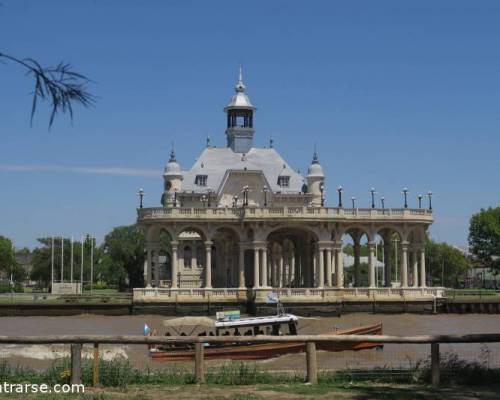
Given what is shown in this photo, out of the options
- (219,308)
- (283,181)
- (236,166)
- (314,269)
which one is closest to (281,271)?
(283,181)

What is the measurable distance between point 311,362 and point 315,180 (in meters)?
78.6

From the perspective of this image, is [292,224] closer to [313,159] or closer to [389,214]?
[389,214]

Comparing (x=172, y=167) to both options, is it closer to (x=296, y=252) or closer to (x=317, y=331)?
(x=296, y=252)

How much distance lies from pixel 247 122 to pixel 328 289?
33990mm

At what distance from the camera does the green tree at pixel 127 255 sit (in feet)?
401

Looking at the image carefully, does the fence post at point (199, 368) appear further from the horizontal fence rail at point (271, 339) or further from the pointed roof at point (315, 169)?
the pointed roof at point (315, 169)

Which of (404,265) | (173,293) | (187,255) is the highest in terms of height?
(187,255)

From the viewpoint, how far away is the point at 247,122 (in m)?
106

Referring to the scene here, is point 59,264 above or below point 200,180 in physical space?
below

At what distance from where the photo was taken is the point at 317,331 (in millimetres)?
59531

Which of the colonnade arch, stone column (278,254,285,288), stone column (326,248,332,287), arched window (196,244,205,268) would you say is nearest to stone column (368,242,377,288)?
the colonnade arch

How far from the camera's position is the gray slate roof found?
102 metres

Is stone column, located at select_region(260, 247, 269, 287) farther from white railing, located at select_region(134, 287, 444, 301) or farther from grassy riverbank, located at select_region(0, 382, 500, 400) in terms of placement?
grassy riverbank, located at select_region(0, 382, 500, 400)

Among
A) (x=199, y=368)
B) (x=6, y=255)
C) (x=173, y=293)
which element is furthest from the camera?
(x=6, y=255)
